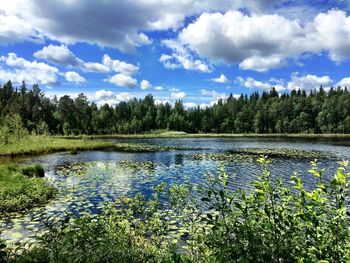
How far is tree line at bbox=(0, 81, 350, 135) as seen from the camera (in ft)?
456

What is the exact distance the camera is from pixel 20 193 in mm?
20469

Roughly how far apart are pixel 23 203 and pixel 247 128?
158577mm

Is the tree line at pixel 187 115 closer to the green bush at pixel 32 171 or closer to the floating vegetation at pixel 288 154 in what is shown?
the floating vegetation at pixel 288 154

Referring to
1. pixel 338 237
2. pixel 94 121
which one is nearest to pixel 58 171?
pixel 338 237

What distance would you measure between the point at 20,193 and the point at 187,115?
161 metres

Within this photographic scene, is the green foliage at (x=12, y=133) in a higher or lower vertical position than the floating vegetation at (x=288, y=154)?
higher

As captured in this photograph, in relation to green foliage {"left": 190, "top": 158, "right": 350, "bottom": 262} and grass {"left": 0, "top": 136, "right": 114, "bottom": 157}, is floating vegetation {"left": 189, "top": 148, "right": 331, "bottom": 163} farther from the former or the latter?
green foliage {"left": 190, "top": 158, "right": 350, "bottom": 262}

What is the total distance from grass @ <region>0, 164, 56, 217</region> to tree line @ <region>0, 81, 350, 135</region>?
358 feet

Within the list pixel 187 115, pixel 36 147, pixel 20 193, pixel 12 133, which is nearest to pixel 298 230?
pixel 20 193

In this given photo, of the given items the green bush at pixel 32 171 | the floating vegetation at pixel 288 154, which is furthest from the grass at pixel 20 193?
the floating vegetation at pixel 288 154

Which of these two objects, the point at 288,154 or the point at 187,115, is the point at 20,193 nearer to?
the point at 288,154

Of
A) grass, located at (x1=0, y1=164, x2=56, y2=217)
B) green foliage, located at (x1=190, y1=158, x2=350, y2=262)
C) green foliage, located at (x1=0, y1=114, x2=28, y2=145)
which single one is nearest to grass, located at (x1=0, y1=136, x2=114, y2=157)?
green foliage, located at (x1=0, y1=114, x2=28, y2=145)

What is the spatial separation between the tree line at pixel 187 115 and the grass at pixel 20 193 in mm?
109208

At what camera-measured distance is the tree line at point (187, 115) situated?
456ft
